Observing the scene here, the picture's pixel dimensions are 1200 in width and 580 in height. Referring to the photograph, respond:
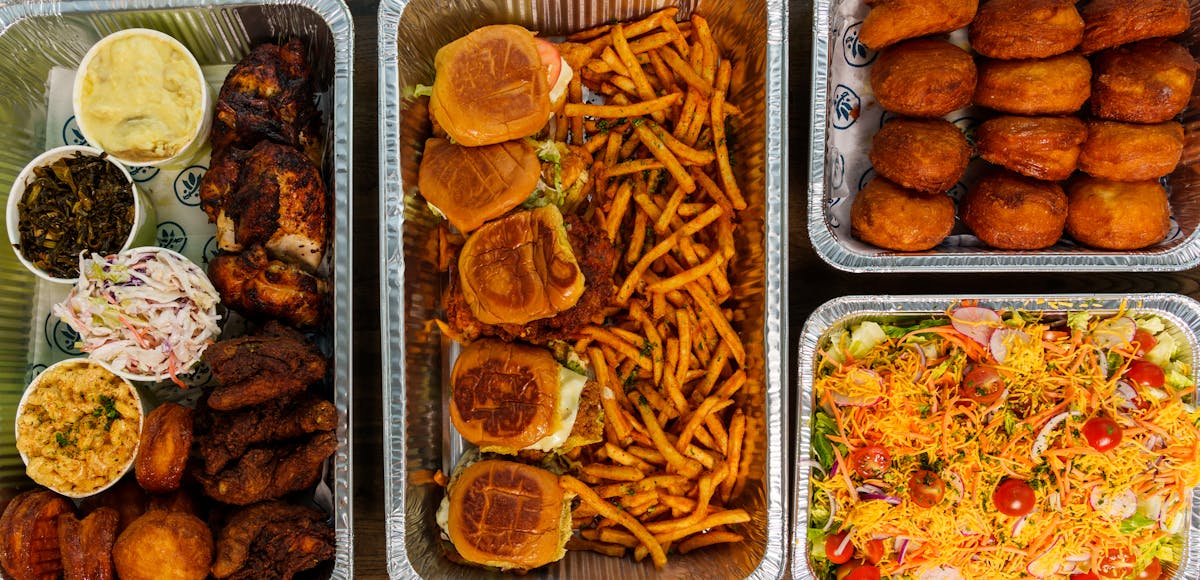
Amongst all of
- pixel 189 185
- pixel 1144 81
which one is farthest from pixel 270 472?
pixel 1144 81

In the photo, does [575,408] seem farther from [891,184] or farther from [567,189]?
[891,184]

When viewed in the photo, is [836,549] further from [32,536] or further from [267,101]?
[32,536]

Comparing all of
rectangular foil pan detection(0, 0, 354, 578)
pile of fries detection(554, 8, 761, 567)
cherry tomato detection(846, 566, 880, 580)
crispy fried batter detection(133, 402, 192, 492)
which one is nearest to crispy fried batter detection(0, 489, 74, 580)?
rectangular foil pan detection(0, 0, 354, 578)

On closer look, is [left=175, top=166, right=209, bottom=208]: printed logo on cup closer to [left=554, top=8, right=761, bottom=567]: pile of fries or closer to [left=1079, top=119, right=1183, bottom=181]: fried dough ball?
[left=554, top=8, right=761, bottom=567]: pile of fries

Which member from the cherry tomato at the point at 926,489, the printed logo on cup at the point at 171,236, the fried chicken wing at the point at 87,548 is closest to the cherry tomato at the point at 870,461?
the cherry tomato at the point at 926,489

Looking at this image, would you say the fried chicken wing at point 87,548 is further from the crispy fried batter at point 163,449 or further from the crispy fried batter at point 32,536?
the crispy fried batter at point 163,449

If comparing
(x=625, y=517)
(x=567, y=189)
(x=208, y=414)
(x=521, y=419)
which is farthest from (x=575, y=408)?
(x=208, y=414)
